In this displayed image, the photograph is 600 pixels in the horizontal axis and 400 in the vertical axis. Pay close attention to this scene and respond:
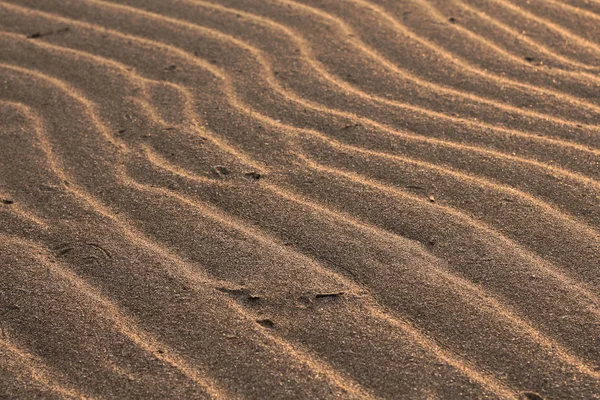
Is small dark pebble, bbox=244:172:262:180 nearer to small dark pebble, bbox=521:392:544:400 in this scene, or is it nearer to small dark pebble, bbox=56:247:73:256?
small dark pebble, bbox=56:247:73:256

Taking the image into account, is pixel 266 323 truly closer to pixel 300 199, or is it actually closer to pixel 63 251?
pixel 300 199

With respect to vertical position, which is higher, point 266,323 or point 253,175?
point 253,175

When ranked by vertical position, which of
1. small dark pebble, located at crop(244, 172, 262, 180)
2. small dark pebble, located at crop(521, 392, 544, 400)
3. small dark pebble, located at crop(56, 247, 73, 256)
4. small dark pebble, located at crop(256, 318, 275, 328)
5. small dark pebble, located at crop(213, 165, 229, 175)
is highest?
small dark pebble, located at crop(521, 392, 544, 400)

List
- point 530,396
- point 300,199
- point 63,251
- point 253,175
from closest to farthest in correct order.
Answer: point 530,396, point 63,251, point 300,199, point 253,175

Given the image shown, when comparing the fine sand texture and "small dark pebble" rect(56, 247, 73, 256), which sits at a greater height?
the fine sand texture

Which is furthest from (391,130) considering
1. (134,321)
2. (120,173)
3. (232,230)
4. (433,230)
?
(134,321)

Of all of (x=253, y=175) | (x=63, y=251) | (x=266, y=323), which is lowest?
(x=63, y=251)

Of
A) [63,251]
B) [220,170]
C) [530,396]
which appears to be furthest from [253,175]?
[530,396]

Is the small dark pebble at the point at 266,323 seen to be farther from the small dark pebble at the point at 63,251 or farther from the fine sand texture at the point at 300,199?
the small dark pebble at the point at 63,251

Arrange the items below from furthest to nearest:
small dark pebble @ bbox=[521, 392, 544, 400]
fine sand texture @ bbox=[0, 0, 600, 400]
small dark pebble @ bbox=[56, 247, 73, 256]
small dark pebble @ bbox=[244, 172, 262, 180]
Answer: small dark pebble @ bbox=[244, 172, 262, 180], small dark pebble @ bbox=[56, 247, 73, 256], fine sand texture @ bbox=[0, 0, 600, 400], small dark pebble @ bbox=[521, 392, 544, 400]

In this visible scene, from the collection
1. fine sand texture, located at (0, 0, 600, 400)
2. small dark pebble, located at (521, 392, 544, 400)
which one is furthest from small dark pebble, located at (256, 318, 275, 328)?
small dark pebble, located at (521, 392, 544, 400)
